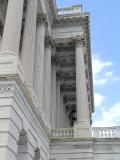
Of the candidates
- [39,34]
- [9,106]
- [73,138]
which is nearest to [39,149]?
[73,138]

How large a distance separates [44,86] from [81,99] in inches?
210

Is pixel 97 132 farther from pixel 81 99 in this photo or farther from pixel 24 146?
pixel 24 146

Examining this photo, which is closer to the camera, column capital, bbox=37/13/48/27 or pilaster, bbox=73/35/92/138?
pilaster, bbox=73/35/92/138

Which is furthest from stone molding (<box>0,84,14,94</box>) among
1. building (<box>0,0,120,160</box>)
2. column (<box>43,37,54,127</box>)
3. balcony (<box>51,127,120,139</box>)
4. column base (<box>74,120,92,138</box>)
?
column base (<box>74,120,92,138</box>)

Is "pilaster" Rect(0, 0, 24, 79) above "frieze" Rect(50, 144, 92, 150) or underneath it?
above

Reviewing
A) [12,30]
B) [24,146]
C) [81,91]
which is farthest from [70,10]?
[24,146]

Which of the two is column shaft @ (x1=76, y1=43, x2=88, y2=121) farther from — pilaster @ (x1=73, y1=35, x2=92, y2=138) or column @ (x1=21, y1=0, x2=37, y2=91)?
column @ (x1=21, y1=0, x2=37, y2=91)

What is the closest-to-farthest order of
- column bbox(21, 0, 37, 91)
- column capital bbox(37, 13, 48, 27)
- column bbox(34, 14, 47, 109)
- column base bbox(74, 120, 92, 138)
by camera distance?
column bbox(21, 0, 37, 91) < column bbox(34, 14, 47, 109) < column base bbox(74, 120, 92, 138) < column capital bbox(37, 13, 48, 27)

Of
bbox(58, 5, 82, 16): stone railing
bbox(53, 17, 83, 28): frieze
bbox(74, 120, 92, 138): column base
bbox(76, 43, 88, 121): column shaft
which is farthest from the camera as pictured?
bbox(58, 5, 82, 16): stone railing

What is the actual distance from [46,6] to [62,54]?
10.4 meters

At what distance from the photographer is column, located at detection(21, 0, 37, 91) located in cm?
3391

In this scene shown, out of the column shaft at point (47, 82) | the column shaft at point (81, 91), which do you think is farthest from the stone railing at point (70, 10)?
the column shaft at point (47, 82)

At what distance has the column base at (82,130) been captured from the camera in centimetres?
4144

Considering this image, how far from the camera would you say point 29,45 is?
36.0 meters
